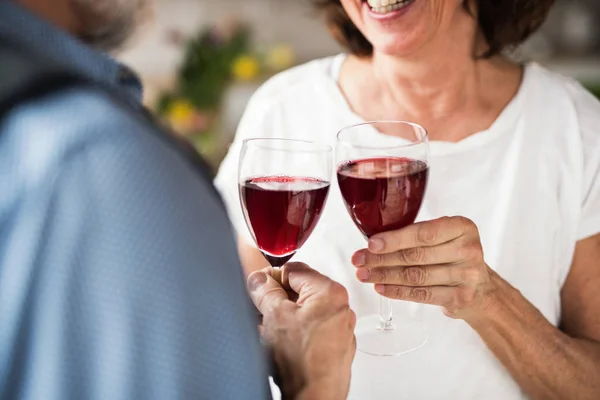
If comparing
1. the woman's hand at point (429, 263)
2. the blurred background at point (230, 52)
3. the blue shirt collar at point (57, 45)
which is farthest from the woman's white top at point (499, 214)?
the blurred background at point (230, 52)

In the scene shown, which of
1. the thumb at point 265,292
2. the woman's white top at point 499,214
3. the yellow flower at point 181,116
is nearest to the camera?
the thumb at point 265,292

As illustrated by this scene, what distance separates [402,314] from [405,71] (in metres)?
0.48

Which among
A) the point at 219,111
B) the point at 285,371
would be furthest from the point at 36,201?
the point at 219,111

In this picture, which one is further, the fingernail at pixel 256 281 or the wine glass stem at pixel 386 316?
the wine glass stem at pixel 386 316

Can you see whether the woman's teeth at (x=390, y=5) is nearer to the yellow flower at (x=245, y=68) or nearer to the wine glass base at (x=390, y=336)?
the wine glass base at (x=390, y=336)

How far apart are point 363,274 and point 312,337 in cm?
20

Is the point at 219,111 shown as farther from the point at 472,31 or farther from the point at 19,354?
the point at 19,354

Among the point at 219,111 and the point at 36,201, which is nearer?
the point at 36,201

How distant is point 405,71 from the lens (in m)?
1.43

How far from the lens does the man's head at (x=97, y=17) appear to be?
553 mm

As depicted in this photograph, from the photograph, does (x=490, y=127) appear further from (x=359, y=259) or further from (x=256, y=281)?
(x=256, y=281)

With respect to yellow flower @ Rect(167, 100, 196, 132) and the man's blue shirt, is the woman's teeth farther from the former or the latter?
yellow flower @ Rect(167, 100, 196, 132)

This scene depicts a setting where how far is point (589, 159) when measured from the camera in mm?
1328

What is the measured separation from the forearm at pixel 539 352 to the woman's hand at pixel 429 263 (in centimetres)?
11
